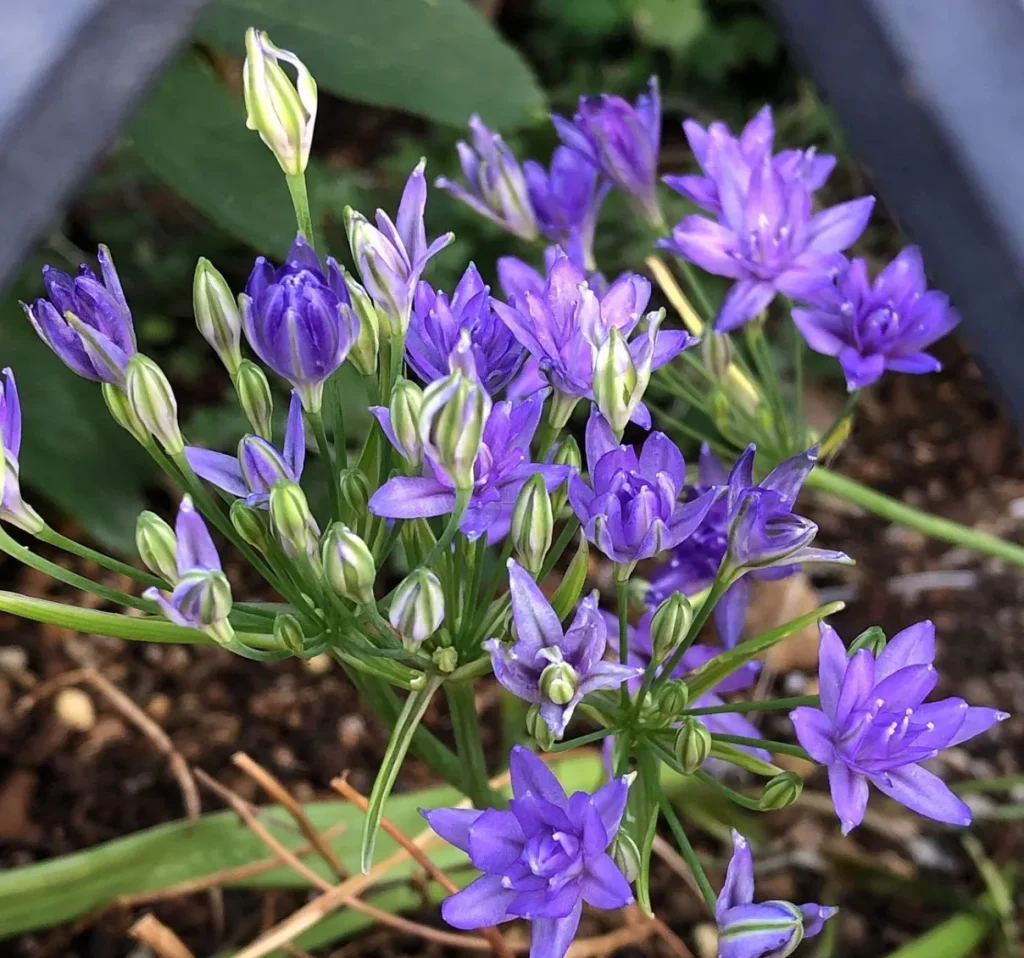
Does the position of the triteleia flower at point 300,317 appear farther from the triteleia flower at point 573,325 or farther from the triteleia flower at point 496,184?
the triteleia flower at point 496,184

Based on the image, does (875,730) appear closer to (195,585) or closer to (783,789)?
(783,789)

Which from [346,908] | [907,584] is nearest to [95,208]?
[346,908]

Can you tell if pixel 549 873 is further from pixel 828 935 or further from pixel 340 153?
pixel 340 153

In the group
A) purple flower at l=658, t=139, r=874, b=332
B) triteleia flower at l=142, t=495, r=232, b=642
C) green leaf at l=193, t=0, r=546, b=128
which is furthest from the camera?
green leaf at l=193, t=0, r=546, b=128

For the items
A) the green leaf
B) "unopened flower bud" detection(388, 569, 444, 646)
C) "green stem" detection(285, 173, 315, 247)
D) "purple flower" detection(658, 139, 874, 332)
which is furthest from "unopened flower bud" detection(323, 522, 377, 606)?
the green leaf

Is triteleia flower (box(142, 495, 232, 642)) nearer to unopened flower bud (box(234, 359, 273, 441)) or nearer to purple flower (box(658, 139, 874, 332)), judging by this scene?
unopened flower bud (box(234, 359, 273, 441))

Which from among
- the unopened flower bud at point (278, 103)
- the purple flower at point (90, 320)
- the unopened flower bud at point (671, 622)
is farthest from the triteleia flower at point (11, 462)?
the unopened flower bud at point (671, 622)

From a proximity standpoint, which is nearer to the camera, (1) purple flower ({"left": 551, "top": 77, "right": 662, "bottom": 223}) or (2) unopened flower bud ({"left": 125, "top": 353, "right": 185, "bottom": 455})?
(2) unopened flower bud ({"left": 125, "top": 353, "right": 185, "bottom": 455})
